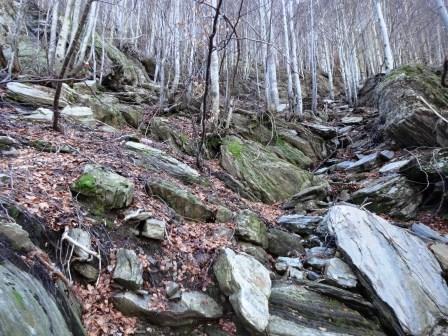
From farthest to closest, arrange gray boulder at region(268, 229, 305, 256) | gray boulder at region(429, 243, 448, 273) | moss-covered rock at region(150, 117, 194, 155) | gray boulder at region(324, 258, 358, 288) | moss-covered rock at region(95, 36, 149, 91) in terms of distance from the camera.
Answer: moss-covered rock at region(95, 36, 149, 91) < moss-covered rock at region(150, 117, 194, 155) < gray boulder at region(268, 229, 305, 256) < gray boulder at region(429, 243, 448, 273) < gray boulder at region(324, 258, 358, 288)

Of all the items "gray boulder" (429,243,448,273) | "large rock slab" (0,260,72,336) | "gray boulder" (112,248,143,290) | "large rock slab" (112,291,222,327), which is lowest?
"large rock slab" (112,291,222,327)

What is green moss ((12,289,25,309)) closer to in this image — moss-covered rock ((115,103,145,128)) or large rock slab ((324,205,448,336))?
large rock slab ((324,205,448,336))

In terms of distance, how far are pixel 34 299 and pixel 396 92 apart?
9.25 m

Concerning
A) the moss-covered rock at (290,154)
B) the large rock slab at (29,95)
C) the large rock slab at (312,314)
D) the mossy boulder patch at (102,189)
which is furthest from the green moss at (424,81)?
the large rock slab at (29,95)

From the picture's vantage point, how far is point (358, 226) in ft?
16.2

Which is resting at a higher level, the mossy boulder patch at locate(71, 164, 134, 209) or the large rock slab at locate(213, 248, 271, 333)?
the mossy boulder patch at locate(71, 164, 134, 209)

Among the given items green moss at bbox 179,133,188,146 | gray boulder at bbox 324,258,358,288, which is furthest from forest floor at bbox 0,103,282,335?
green moss at bbox 179,133,188,146

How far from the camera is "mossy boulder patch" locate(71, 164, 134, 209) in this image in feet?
13.2

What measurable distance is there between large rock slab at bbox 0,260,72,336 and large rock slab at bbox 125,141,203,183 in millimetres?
3444

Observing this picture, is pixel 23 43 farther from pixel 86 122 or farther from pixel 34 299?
pixel 34 299

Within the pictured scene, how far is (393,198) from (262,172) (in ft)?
9.16

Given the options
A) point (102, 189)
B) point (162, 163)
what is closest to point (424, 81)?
point (162, 163)

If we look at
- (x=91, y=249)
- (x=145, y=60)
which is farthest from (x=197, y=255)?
(x=145, y=60)

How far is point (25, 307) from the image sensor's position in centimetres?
224
